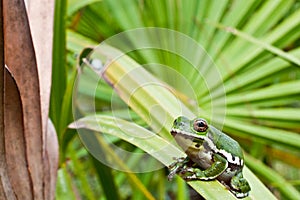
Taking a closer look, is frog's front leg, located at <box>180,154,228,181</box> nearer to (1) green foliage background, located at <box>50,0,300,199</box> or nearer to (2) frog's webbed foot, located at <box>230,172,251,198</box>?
(2) frog's webbed foot, located at <box>230,172,251,198</box>

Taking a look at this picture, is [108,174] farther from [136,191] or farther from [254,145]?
[254,145]

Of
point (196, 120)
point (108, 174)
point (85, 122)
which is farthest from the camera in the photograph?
point (108, 174)

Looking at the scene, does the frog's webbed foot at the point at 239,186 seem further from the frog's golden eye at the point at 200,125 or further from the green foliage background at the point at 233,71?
the green foliage background at the point at 233,71

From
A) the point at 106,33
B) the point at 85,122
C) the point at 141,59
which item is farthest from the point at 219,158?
the point at 106,33

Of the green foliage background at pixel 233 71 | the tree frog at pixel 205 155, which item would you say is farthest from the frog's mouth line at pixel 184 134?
the green foliage background at pixel 233 71

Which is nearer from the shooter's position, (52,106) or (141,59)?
(52,106)

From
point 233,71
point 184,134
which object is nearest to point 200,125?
point 184,134

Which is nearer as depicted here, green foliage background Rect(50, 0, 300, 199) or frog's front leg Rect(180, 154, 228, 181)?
frog's front leg Rect(180, 154, 228, 181)

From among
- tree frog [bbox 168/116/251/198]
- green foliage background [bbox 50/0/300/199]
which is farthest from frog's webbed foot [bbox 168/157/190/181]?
green foliage background [bbox 50/0/300/199]
